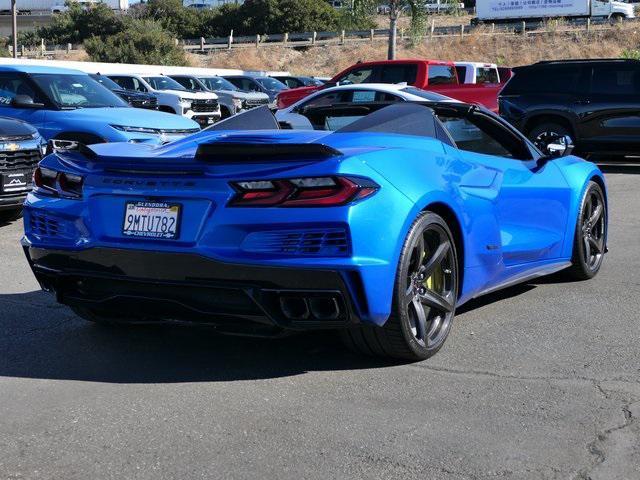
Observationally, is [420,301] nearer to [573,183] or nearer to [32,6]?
[573,183]

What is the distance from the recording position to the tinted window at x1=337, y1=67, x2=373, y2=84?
19531 millimetres

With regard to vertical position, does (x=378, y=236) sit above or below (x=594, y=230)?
above

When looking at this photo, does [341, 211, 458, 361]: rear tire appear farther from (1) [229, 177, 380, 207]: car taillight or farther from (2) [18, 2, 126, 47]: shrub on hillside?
(2) [18, 2, 126, 47]: shrub on hillside

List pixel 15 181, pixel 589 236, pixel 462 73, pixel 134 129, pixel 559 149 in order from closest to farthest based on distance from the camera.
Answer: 1. pixel 559 149
2. pixel 589 236
3. pixel 15 181
4. pixel 134 129
5. pixel 462 73

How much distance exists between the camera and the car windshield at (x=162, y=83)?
26.3 metres

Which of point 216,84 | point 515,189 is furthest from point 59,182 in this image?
point 216,84

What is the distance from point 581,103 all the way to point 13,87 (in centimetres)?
917

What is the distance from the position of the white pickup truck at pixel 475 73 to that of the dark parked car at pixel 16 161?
12.5m

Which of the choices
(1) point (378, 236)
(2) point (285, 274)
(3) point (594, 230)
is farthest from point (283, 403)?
(3) point (594, 230)

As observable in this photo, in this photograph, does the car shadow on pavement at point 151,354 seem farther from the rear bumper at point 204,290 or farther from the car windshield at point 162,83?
the car windshield at point 162,83

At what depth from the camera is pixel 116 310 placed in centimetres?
487

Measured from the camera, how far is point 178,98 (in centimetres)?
2489

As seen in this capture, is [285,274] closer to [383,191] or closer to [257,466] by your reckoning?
[383,191]

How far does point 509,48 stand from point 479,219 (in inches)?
2520
